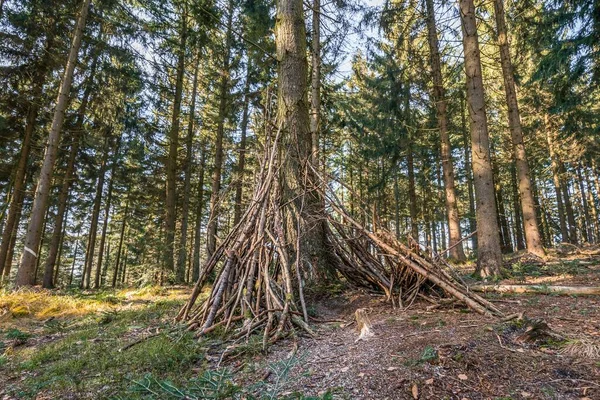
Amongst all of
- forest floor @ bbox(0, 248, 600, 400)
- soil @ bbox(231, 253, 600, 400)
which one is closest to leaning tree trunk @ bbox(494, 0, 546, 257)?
forest floor @ bbox(0, 248, 600, 400)

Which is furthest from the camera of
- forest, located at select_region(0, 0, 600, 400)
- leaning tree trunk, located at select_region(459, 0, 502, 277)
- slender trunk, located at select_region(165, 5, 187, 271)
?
slender trunk, located at select_region(165, 5, 187, 271)

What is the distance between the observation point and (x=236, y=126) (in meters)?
13.5

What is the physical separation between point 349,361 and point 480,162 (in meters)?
5.08

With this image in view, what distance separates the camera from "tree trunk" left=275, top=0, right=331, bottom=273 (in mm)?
4367

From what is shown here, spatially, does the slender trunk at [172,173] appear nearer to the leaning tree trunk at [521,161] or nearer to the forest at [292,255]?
the forest at [292,255]

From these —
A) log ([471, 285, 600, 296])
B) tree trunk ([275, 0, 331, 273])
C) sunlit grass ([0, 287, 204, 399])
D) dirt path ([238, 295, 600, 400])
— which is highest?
tree trunk ([275, 0, 331, 273])

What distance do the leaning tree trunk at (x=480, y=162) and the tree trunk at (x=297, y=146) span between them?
3087 millimetres

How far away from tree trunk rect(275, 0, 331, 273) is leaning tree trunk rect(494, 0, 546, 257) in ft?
22.6

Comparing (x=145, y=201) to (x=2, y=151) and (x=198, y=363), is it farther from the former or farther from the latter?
(x=198, y=363)

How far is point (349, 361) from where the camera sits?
224 cm

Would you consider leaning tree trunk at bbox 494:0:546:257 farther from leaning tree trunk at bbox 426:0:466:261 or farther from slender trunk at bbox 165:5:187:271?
slender trunk at bbox 165:5:187:271

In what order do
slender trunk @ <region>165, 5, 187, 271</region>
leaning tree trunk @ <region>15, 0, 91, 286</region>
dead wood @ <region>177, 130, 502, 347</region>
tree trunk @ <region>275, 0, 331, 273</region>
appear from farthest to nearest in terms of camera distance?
1. slender trunk @ <region>165, 5, 187, 271</region>
2. leaning tree trunk @ <region>15, 0, 91, 286</region>
3. tree trunk @ <region>275, 0, 331, 273</region>
4. dead wood @ <region>177, 130, 502, 347</region>

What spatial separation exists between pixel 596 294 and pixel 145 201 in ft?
64.3

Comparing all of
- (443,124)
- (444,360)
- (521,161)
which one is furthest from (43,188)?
(521,161)
